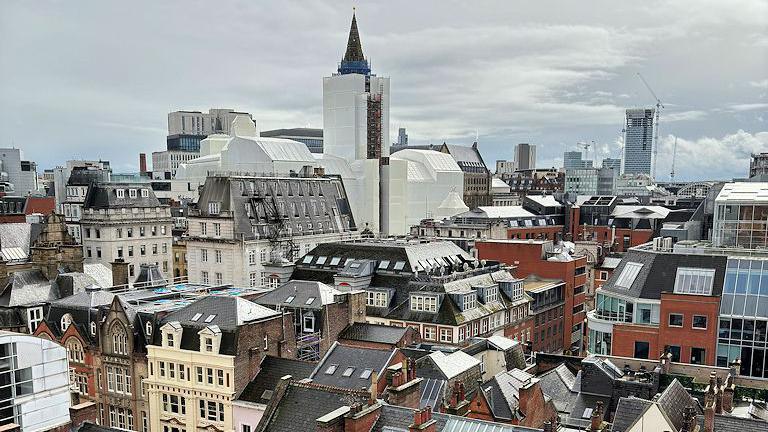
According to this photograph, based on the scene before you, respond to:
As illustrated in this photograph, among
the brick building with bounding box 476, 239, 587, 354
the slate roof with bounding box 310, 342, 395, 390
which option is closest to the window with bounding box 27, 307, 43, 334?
the slate roof with bounding box 310, 342, 395, 390

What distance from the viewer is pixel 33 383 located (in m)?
30.6

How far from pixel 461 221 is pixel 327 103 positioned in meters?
46.4

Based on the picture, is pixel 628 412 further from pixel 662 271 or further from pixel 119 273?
pixel 119 273

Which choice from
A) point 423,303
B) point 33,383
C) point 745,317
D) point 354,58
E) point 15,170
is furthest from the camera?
point 15,170

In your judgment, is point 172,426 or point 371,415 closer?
point 371,415

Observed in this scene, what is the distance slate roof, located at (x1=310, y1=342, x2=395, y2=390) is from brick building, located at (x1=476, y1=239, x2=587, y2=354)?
44.4m

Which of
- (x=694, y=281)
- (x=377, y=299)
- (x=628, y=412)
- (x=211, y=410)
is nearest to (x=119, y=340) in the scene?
(x=211, y=410)

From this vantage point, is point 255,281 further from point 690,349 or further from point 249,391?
point 690,349

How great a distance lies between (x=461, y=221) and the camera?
4596 inches

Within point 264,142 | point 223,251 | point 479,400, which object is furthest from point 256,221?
point 479,400

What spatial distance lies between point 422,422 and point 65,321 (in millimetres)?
38881

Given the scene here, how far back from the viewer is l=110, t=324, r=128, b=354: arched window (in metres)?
47.6

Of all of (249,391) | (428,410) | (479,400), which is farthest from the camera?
(249,391)

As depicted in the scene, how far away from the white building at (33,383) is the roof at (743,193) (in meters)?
50.3
